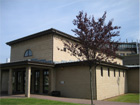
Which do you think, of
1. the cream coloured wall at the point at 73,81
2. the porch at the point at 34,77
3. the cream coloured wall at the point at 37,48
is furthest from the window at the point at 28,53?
the cream coloured wall at the point at 73,81

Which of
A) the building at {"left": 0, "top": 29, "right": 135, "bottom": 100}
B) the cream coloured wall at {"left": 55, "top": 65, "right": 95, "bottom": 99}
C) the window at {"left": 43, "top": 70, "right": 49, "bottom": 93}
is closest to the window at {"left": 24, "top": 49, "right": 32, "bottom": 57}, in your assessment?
the building at {"left": 0, "top": 29, "right": 135, "bottom": 100}

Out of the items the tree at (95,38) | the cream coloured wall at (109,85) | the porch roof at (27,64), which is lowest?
the cream coloured wall at (109,85)

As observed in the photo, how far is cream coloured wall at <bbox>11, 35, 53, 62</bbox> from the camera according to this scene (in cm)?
2046

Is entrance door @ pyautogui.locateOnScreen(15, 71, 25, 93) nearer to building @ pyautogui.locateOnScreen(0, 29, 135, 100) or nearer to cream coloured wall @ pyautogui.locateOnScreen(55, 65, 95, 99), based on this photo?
building @ pyautogui.locateOnScreen(0, 29, 135, 100)

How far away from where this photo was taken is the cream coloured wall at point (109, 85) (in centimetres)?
1608

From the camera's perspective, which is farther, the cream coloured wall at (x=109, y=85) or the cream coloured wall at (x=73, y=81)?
the cream coloured wall at (x=73, y=81)

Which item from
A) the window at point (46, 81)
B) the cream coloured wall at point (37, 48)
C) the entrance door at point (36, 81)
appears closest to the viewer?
the window at point (46, 81)

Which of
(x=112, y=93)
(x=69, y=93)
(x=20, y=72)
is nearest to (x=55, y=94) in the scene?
(x=69, y=93)

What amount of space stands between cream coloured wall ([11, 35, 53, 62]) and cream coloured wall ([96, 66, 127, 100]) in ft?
22.6

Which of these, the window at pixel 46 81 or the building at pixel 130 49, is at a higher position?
the building at pixel 130 49

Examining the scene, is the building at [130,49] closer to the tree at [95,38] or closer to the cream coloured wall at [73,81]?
the cream coloured wall at [73,81]

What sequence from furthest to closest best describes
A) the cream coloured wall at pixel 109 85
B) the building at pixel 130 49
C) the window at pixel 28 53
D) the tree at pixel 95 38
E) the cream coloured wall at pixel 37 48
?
1. the building at pixel 130 49
2. the window at pixel 28 53
3. the cream coloured wall at pixel 37 48
4. the cream coloured wall at pixel 109 85
5. the tree at pixel 95 38

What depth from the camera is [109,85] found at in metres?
18.5

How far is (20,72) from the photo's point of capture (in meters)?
23.5
